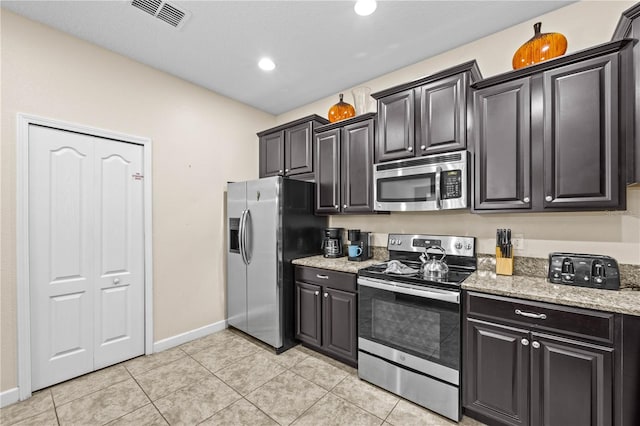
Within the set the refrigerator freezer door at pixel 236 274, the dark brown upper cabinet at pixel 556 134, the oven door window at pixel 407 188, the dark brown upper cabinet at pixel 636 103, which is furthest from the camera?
the refrigerator freezer door at pixel 236 274

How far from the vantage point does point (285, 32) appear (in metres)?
2.34

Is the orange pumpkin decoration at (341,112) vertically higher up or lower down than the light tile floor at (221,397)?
higher up

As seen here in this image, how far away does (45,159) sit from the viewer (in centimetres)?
225

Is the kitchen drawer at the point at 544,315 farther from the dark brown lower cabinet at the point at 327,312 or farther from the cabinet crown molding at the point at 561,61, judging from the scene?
the cabinet crown molding at the point at 561,61

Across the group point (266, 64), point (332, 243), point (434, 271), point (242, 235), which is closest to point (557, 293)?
point (434, 271)

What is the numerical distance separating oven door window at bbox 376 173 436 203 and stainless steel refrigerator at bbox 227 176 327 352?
921 millimetres

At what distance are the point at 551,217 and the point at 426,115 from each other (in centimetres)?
123

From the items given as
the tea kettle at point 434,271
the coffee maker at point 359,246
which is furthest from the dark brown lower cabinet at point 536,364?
the coffee maker at point 359,246

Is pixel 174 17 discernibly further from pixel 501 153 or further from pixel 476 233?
pixel 476 233

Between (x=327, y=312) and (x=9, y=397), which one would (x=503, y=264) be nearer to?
(x=327, y=312)

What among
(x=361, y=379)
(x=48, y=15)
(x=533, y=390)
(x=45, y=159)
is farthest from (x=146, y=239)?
(x=533, y=390)

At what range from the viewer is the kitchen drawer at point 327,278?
2517mm

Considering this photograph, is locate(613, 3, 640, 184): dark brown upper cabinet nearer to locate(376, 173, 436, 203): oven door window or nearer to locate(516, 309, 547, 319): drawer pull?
locate(516, 309, 547, 319): drawer pull

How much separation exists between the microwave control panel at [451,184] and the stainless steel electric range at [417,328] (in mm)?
486
